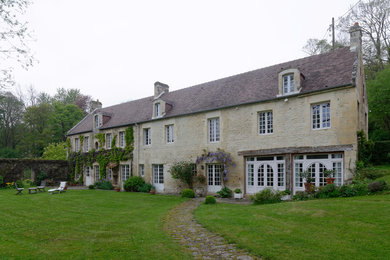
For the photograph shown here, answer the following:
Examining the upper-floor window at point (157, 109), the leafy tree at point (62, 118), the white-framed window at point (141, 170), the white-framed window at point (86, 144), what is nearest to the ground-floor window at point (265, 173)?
the upper-floor window at point (157, 109)

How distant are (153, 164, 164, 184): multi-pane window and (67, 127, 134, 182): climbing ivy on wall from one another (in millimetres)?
2642

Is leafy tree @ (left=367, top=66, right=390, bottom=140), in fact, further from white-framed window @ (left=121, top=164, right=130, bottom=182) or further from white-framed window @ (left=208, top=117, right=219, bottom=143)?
white-framed window @ (left=121, top=164, right=130, bottom=182)

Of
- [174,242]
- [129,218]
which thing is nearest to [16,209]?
[129,218]

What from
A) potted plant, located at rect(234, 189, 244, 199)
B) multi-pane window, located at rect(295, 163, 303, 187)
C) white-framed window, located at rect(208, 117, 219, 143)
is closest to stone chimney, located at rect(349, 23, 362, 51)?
multi-pane window, located at rect(295, 163, 303, 187)

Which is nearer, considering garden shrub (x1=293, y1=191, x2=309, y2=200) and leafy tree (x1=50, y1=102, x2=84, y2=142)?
garden shrub (x1=293, y1=191, x2=309, y2=200)

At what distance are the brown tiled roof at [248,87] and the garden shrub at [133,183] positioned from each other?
15.0 feet

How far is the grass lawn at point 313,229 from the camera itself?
534cm

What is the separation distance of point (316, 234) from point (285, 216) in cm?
193

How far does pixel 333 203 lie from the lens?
912cm

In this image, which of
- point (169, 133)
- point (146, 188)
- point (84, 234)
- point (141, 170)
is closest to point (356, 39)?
point (169, 133)

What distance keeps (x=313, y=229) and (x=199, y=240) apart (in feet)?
9.42

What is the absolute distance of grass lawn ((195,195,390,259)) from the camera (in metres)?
5.34

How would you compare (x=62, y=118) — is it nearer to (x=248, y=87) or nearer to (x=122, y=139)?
(x=122, y=139)

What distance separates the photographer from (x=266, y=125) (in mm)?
14945
